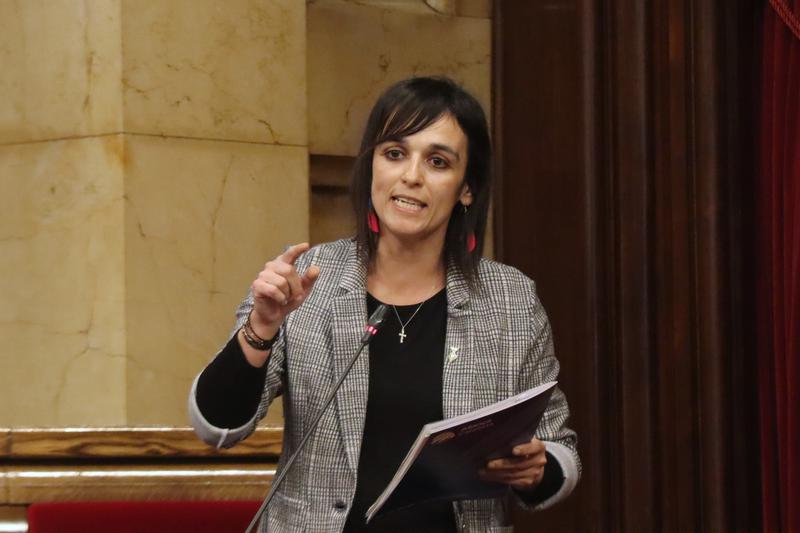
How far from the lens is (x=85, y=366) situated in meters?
3.04

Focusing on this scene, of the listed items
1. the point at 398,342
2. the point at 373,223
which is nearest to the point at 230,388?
the point at 398,342

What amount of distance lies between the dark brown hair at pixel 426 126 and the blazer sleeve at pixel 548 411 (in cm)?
14

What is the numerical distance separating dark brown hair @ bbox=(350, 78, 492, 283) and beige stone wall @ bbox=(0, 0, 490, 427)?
966 millimetres

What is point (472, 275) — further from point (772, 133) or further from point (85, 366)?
point (85, 366)

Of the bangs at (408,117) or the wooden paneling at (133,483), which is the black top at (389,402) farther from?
the wooden paneling at (133,483)

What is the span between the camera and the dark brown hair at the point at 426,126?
6.98 ft

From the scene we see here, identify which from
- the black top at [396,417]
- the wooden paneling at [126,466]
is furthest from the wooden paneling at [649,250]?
the black top at [396,417]

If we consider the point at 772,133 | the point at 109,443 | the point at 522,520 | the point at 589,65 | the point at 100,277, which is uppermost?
the point at 589,65

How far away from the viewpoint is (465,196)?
2.24 meters

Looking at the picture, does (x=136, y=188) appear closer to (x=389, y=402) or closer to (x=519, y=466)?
(x=389, y=402)

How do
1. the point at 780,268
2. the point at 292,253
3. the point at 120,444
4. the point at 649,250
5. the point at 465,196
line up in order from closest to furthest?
1. the point at 292,253
2. the point at 465,196
3. the point at 780,268
4. the point at 120,444
5. the point at 649,250

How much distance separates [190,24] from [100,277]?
0.65 m

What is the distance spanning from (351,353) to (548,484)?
381mm

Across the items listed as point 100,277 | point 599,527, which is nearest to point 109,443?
point 100,277
